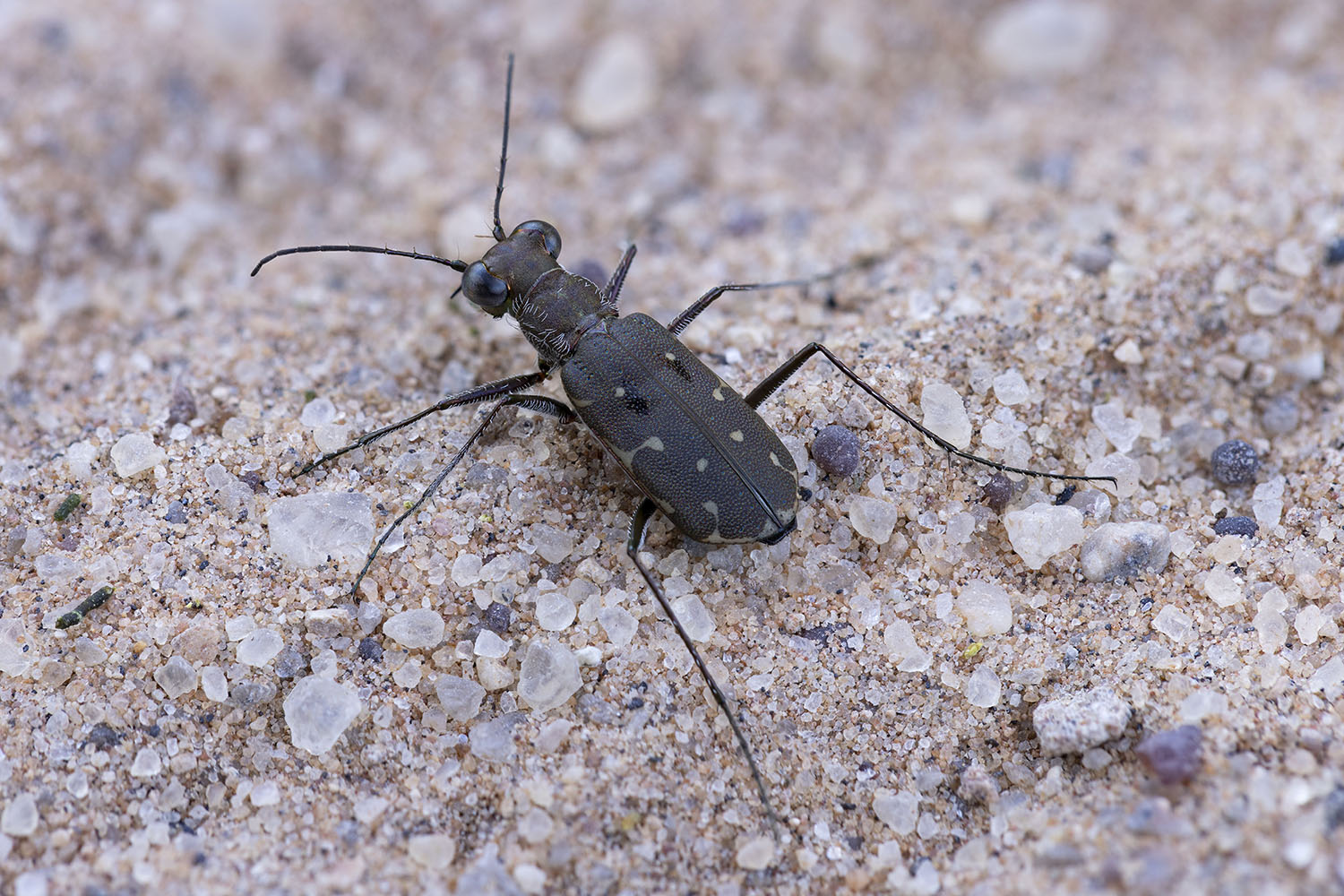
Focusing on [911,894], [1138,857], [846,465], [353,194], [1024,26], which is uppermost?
[1024,26]

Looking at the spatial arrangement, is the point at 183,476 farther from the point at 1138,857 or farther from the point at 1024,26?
the point at 1024,26

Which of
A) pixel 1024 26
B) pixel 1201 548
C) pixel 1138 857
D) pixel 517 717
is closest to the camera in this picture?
pixel 1138 857

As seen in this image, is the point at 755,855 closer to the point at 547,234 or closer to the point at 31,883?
the point at 31,883

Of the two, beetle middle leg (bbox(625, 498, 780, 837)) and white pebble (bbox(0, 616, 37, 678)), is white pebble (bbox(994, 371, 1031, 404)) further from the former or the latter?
white pebble (bbox(0, 616, 37, 678))

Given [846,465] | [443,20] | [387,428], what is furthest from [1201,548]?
[443,20]

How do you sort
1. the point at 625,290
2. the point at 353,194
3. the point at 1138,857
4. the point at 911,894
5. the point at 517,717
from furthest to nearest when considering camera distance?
the point at 353,194, the point at 625,290, the point at 517,717, the point at 911,894, the point at 1138,857

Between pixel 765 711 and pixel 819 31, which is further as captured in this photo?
pixel 819 31

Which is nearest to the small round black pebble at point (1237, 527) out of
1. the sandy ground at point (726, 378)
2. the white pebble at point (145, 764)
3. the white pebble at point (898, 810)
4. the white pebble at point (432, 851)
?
the sandy ground at point (726, 378)

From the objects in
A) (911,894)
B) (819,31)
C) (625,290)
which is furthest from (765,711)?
(819,31)

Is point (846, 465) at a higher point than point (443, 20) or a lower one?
lower
